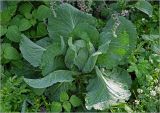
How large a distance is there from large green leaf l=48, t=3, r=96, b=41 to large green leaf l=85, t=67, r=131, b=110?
37cm

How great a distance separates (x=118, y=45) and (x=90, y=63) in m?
0.23

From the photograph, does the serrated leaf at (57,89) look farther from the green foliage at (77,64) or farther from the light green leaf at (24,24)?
the light green leaf at (24,24)

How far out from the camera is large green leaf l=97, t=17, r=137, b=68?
2.71 meters

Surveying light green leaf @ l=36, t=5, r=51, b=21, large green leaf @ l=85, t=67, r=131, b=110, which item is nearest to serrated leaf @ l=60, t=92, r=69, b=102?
large green leaf @ l=85, t=67, r=131, b=110

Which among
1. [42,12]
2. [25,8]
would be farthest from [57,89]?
[25,8]

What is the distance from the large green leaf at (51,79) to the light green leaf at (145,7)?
0.84 metres

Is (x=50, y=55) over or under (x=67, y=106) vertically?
over

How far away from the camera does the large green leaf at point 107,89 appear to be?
252 cm

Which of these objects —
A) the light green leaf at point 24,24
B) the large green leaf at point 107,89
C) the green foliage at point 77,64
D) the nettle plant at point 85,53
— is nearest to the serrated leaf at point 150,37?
the green foliage at point 77,64

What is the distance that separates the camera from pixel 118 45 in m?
2.73

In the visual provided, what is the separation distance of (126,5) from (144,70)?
68 centimetres

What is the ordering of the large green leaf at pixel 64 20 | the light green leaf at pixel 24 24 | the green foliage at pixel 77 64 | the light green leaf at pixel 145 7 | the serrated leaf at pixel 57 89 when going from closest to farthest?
the green foliage at pixel 77 64, the serrated leaf at pixel 57 89, the large green leaf at pixel 64 20, the light green leaf at pixel 24 24, the light green leaf at pixel 145 7

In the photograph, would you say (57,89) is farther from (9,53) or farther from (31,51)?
(9,53)

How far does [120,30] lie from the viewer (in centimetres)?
278
